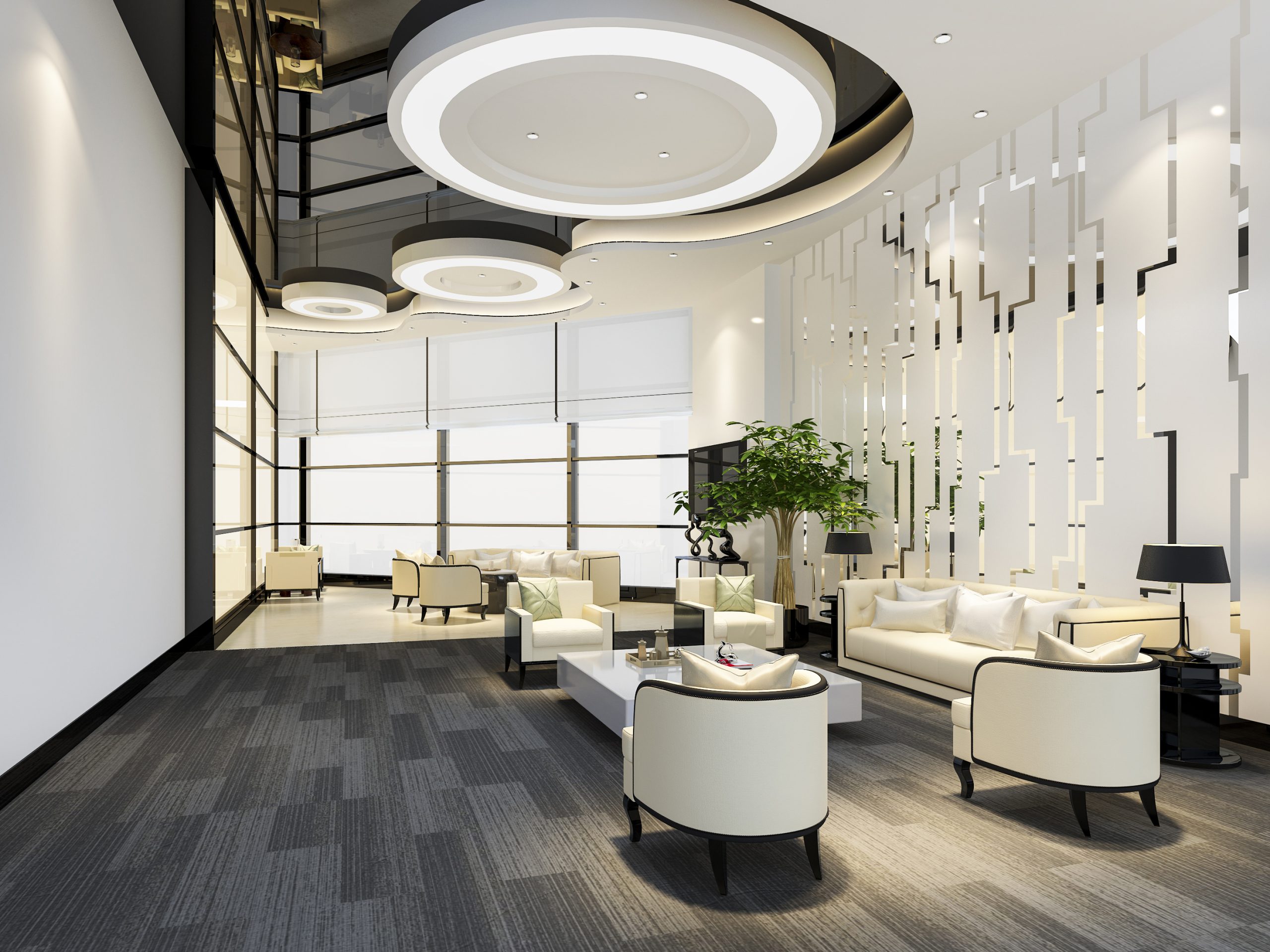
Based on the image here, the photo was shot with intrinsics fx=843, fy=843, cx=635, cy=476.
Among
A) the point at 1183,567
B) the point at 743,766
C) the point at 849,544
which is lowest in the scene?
the point at 743,766

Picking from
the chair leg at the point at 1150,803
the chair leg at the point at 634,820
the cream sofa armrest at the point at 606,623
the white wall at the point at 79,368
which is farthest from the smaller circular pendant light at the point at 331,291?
the chair leg at the point at 1150,803

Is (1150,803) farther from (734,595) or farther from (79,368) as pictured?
(79,368)

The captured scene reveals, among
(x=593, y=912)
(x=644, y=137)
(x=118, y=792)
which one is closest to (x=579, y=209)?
(x=644, y=137)

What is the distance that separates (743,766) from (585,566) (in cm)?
824

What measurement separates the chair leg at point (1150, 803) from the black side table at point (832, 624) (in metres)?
3.56

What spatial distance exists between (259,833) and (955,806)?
3074 millimetres

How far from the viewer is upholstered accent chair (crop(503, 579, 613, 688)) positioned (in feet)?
21.8

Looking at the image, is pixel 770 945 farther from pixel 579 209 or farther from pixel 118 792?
pixel 579 209

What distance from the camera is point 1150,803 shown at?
3600 millimetres

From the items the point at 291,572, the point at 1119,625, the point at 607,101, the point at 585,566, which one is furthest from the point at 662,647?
the point at 291,572

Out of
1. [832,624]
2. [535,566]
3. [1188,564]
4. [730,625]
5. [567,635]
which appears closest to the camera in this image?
[1188,564]

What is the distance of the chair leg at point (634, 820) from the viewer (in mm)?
3445

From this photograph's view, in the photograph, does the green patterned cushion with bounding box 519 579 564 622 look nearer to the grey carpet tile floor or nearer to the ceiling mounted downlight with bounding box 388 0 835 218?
the grey carpet tile floor

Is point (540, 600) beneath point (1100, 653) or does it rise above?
beneath
